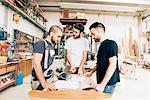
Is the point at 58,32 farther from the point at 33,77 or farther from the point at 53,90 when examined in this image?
the point at 53,90

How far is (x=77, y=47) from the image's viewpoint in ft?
13.8

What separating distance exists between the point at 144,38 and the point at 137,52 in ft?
4.05

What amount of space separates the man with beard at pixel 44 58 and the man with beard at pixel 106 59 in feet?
1.77

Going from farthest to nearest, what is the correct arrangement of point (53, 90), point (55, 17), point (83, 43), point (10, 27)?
point (55, 17) < point (10, 27) < point (83, 43) < point (53, 90)

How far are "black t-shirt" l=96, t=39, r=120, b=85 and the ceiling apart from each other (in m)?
7.16

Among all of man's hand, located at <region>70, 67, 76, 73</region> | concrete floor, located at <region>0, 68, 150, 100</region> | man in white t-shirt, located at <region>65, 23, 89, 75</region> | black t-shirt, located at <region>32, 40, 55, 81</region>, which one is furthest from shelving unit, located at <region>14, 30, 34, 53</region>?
black t-shirt, located at <region>32, 40, 55, 81</region>

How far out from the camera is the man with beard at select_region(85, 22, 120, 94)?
2248mm

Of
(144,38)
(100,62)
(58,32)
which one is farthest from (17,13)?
(144,38)

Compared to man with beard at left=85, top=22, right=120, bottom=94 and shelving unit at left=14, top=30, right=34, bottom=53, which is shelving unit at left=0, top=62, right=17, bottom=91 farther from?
man with beard at left=85, top=22, right=120, bottom=94

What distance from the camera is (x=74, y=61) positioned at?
13.8 ft

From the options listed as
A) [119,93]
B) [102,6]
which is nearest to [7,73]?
[119,93]

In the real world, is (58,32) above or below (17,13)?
below

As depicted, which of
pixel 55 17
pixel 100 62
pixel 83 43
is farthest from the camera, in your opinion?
pixel 55 17

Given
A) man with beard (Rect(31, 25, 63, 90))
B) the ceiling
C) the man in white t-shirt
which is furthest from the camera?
the ceiling
